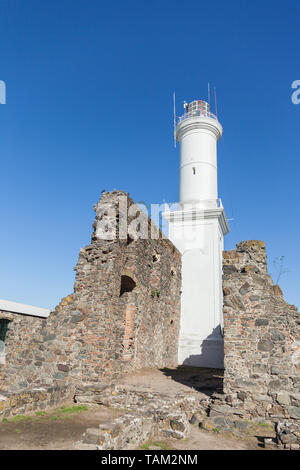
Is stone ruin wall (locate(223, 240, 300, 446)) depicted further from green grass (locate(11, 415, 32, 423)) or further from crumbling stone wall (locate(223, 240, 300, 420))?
green grass (locate(11, 415, 32, 423))

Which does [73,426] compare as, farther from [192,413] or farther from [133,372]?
[133,372]

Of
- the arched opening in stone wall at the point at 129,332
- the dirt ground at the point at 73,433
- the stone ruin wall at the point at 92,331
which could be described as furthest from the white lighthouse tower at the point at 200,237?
the dirt ground at the point at 73,433

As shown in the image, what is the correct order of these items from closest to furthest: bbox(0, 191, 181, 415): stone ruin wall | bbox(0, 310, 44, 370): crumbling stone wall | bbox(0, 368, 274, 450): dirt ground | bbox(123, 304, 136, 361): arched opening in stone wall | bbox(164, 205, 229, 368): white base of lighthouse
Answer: bbox(0, 368, 274, 450): dirt ground, bbox(0, 191, 181, 415): stone ruin wall, bbox(123, 304, 136, 361): arched opening in stone wall, bbox(0, 310, 44, 370): crumbling stone wall, bbox(164, 205, 229, 368): white base of lighthouse

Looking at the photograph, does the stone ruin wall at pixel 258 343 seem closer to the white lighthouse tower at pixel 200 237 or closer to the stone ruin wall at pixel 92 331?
the stone ruin wall at pixel 92 331

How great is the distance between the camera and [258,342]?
730 centimetres

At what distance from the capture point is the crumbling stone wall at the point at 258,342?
688 cm

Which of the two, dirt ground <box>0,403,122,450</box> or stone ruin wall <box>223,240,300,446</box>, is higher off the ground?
stone ruin wall <box>223,240,300,446</box>

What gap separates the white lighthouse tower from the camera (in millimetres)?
14641

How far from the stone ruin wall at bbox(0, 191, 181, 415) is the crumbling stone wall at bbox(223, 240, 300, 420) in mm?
3032

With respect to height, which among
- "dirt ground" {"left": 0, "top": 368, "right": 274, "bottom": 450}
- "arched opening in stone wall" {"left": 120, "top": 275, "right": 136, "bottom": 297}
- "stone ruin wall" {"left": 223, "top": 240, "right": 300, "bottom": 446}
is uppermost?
"arched opening in stone wall" {"left": 120, "top": 275, "right": 136, "bottom": 297}

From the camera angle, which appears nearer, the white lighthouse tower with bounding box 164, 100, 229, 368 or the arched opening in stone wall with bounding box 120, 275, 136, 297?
the arched opening in stone wall with bounding box 120, 275, 136, 297

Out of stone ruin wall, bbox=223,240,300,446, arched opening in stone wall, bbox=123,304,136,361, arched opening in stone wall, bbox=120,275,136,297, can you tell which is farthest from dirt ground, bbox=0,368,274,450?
arched opening in stone wall, bbox=120,275,136,297

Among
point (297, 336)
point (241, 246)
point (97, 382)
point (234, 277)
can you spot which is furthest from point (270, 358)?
point (97, 382)
